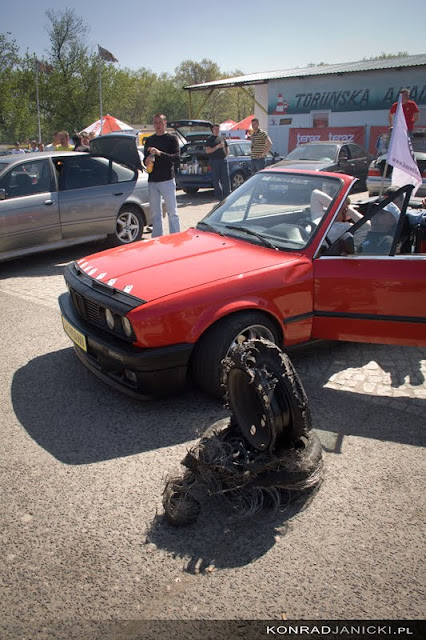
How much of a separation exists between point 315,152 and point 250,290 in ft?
37.7

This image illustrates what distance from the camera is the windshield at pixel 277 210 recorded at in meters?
4.28

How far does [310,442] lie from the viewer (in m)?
2.88

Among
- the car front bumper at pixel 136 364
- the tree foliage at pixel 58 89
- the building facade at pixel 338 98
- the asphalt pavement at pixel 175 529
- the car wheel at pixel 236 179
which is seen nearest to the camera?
the asphalt pavement at pixel 175 529

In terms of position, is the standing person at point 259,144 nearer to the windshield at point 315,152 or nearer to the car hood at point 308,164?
the car hood at point 308,164

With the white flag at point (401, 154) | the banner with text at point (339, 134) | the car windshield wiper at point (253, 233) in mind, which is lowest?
the car windshield wiper at point (253, 233)

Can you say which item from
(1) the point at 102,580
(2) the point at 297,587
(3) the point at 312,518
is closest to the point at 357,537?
(3) the point at 312,518

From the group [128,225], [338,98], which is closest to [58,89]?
[338,98]

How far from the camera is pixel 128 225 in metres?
8.68

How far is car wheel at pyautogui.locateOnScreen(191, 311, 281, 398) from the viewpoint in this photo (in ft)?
11.6

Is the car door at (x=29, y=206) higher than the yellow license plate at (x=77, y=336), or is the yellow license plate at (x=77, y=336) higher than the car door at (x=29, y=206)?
the car door at (x=29, y=206)

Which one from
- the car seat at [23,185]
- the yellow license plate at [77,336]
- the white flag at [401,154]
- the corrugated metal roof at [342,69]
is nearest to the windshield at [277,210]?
the white flag at [401,154]

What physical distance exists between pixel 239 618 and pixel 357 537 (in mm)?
745

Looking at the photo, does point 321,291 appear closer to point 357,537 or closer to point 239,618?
point 357,537

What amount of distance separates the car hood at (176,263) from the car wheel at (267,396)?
991 mm
